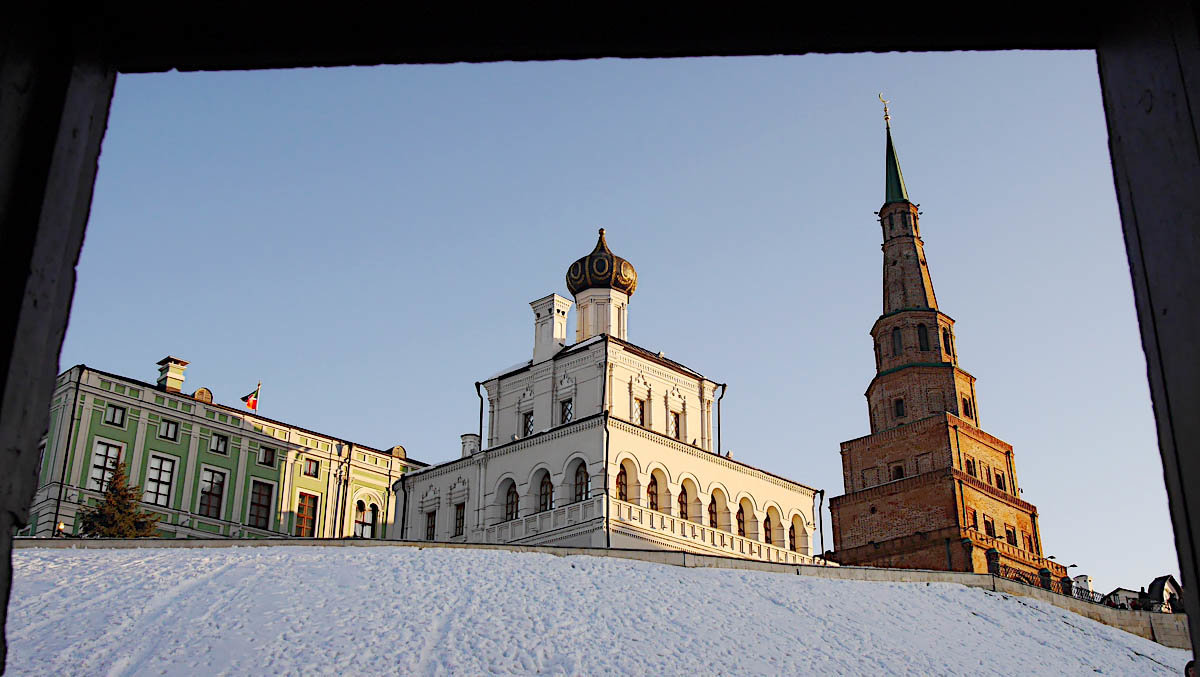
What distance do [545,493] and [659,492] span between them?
3.85m

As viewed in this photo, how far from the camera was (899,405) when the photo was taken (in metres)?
60.2

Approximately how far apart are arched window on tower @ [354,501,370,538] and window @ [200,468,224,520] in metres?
6.14

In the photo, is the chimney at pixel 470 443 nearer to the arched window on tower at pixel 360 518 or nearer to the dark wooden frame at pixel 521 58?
the arched window on tower at pixel 360 518

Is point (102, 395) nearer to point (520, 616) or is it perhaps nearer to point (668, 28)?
point (520, 616)

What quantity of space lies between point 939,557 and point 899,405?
1021cm

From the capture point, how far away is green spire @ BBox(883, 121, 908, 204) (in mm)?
67875

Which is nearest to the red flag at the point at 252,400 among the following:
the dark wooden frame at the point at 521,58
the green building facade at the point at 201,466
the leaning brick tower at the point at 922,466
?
the green building facade at the point at 201,466

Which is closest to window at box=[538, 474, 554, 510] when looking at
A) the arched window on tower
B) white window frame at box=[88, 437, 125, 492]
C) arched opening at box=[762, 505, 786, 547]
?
arched opening at box=[762, 505, 786, 547]

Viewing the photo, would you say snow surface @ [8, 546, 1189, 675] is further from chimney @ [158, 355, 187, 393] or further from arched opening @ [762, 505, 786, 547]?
chimney @ [158, 355, 187, 393]

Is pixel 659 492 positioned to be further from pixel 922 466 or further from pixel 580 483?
pixel 922 466

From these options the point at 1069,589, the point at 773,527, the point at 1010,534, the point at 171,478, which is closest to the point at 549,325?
the point at 773,527

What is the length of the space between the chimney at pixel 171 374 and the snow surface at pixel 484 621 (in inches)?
764

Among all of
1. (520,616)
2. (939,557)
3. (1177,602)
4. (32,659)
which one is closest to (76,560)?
(32,659)

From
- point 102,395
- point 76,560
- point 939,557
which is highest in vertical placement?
point 102,395
